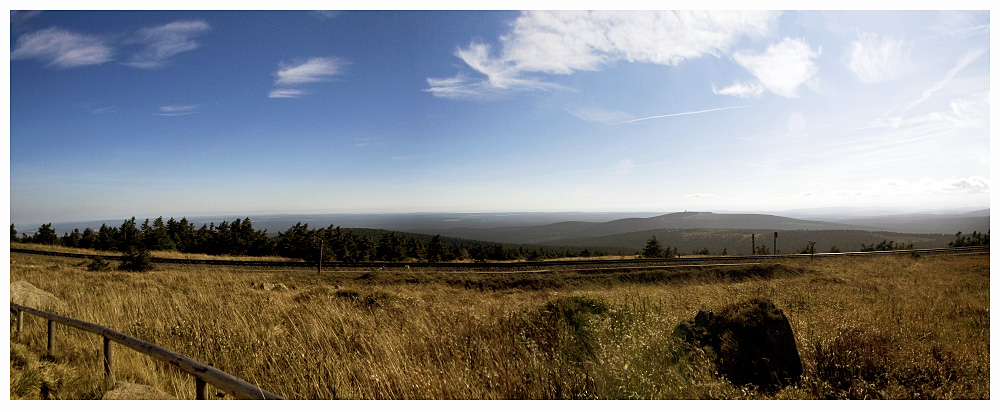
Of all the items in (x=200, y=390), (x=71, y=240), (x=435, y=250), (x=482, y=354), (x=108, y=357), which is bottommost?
(x=435, y=250)

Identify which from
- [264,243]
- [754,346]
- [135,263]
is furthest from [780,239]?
[135,263]

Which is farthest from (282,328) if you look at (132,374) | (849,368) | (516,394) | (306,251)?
(306,251)

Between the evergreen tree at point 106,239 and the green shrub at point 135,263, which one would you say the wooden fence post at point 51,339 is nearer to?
the green shrub at point 135,263

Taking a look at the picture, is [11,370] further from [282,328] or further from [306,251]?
[306,251]

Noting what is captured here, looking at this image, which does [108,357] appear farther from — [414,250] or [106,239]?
[106,239]

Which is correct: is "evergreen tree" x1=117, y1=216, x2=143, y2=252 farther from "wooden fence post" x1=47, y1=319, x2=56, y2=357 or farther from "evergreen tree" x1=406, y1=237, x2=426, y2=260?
"wooden fence post" x1=47, y1=319, x2=56, y2=357

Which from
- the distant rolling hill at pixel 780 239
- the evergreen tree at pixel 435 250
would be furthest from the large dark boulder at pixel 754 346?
the distant rolling hill at pixel 780 239

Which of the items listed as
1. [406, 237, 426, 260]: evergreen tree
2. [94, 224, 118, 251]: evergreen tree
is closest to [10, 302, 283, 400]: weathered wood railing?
[406, 237, 426, 260]: evergreen tree
